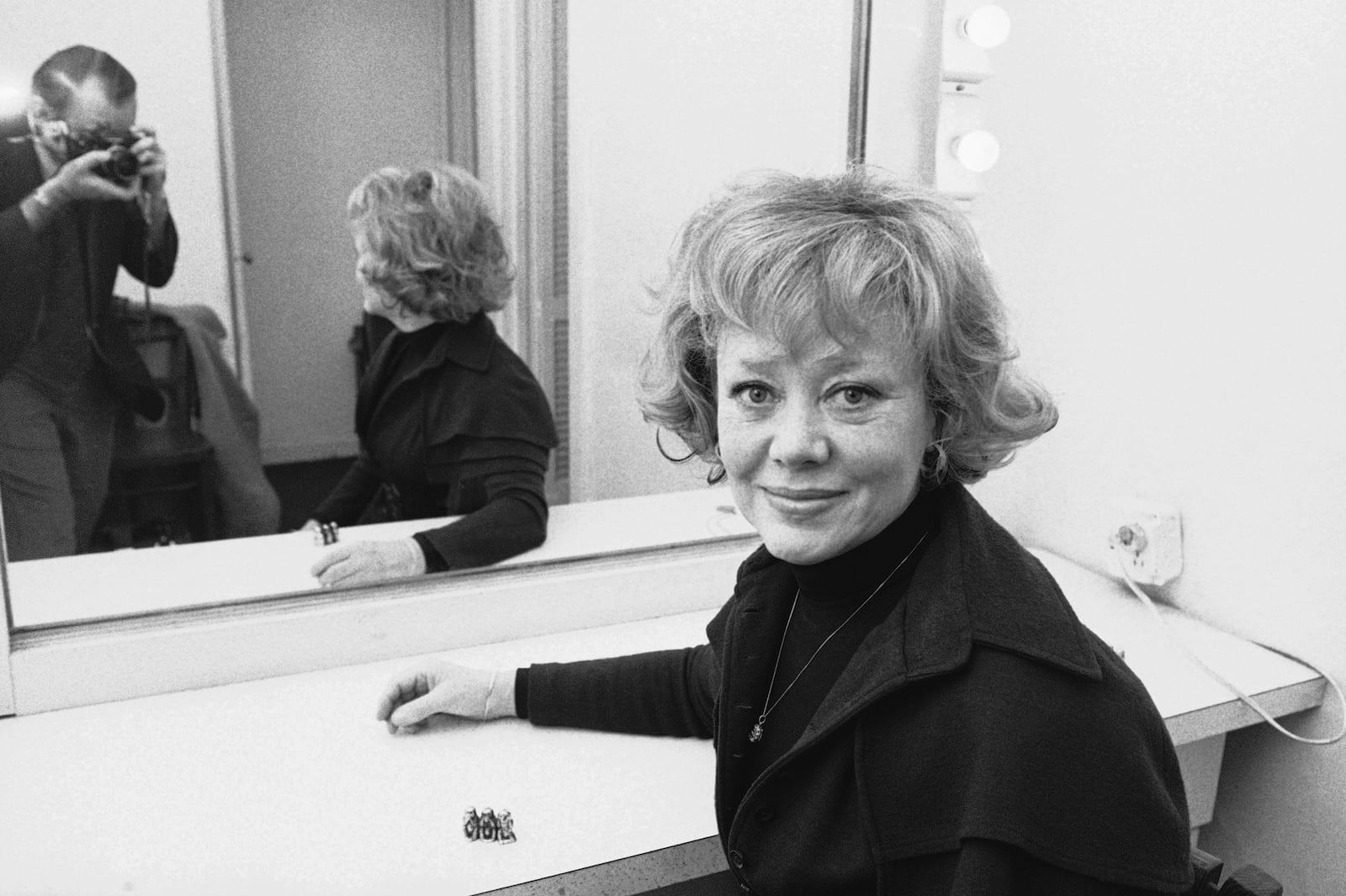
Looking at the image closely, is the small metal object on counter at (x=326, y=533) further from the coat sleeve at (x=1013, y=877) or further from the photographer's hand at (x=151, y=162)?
the coat sleeve at (x=1013, y=877)

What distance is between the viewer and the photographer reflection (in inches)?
45.4

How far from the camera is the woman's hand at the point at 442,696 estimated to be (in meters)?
1.13

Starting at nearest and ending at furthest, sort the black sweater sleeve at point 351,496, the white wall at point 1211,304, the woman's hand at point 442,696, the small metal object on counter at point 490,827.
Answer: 1. the small metal object on counter at point 490,827
2. the woman's hand at point 442,696
3. the white wall at point 1211,304
4. the black sweater sleeve at point 351,496

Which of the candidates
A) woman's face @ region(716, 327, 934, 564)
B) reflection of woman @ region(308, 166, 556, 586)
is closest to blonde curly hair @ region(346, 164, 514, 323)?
reflection of woman @ region(308, 166, 556, 586)

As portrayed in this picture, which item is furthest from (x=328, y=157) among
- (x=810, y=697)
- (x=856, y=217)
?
(x=810, y=697)

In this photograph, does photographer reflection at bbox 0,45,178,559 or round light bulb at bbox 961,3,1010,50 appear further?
round light bulb at bbox 961,3,1010,50

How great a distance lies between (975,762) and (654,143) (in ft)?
3.50

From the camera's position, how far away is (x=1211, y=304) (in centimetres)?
136

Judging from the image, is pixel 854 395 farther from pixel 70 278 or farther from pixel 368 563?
pixel 70 278

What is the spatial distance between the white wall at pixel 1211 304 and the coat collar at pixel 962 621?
638mm

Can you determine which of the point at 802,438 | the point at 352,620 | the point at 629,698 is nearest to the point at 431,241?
the point at 352,620

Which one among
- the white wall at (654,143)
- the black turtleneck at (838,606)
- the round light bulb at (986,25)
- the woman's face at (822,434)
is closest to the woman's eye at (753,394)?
the woman's face at (822,434)

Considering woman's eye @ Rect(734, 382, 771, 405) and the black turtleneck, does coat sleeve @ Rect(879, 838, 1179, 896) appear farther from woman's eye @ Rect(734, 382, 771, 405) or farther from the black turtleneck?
woman's eye @ Rect(734, 382, 771, 405)

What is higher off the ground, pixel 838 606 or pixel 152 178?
pixel 152 178
